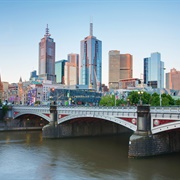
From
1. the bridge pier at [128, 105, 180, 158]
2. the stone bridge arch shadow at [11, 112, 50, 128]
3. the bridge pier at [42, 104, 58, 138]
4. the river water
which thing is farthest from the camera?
the stone bridge arch shadow at [11, 112, 50, 128]

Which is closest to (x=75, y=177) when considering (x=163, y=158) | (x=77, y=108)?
(x=163, y=158)

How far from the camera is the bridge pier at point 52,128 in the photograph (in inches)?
2470

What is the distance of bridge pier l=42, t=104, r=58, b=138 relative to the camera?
62750mm

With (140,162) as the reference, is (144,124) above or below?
above

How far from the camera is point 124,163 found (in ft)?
125

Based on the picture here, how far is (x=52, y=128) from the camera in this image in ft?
209

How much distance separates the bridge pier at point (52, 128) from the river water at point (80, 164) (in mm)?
10124

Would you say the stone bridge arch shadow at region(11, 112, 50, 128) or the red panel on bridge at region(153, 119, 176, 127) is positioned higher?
the red panel on bridge at region(153, 119, 176, 127)

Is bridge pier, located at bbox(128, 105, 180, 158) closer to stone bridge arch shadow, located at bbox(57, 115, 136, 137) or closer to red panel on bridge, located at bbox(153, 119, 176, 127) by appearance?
red panel on bridge, located at bbox(153, 119, 176, 127)

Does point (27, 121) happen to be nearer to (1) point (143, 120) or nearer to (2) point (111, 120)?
(2) point (111, 120)

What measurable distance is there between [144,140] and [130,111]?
6.64 m

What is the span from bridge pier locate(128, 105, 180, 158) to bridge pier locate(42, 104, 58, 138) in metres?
26.9

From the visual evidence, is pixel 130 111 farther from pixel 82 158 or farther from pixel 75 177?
pixel 75 177

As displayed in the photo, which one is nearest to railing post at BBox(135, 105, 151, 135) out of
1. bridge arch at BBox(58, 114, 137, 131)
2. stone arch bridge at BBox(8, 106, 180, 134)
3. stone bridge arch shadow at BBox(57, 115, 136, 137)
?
stone arch bridge at BBox(8, 106, 180, 134)
